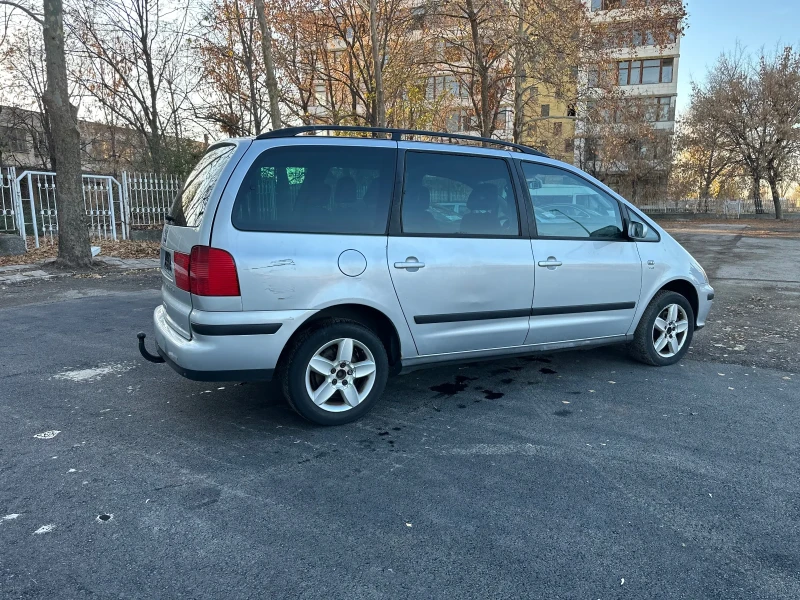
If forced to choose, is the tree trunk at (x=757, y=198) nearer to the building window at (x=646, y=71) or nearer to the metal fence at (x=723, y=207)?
the metal fence at (x=723, y=207)

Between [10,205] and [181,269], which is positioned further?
[10,205]

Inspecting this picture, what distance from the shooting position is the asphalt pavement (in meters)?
2.33

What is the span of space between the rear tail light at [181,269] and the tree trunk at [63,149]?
347 inches

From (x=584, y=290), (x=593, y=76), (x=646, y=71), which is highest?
(x=646, y=71)

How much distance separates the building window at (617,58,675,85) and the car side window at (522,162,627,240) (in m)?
47.1

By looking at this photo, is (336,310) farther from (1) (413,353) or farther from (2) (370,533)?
(2) (370,533)

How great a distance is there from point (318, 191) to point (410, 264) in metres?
0.76

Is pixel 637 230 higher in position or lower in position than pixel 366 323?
higher

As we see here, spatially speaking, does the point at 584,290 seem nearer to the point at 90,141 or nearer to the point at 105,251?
the point at 105,251

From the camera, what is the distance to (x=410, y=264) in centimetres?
388

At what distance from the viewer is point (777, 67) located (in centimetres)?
3023

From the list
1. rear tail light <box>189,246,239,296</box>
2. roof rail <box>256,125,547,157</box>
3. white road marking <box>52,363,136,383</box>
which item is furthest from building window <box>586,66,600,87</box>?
rear tail light <box>189,246,239,296</box>

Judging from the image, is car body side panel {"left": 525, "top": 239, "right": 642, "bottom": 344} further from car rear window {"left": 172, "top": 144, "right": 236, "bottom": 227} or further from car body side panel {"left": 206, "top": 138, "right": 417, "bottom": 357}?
car rear window {"left": 172, "top": 144, "right": 236, "bottom": 227}

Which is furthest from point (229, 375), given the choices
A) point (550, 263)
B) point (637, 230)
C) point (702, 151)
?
point (702, 151)
